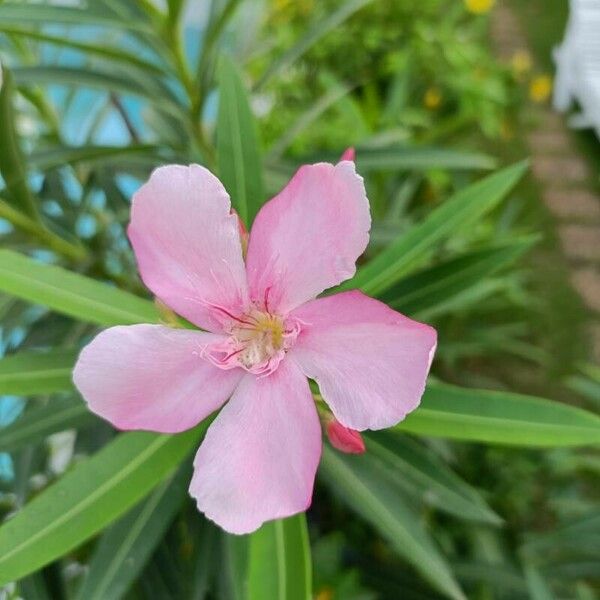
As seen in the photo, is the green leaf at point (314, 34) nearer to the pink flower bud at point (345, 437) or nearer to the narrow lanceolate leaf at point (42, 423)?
the narrow lanceolate leaf at point (42, 423)

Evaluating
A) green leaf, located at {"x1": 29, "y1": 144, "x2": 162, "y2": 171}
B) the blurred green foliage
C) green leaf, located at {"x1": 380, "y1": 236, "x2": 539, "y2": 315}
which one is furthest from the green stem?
green leaf, located at {"x1": 380, "y1": 236, "x2": 539, "y2": 315}

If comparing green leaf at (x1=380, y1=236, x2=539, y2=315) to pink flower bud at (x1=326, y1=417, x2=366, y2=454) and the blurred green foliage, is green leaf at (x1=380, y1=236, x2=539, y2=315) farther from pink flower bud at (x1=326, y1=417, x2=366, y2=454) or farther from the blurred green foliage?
pink flower bud at (x1=326, y1=417, x2=366, y2=454)

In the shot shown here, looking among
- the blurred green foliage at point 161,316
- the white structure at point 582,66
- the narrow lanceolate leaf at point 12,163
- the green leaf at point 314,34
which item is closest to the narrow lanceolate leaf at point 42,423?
the blurred green foliage at point 161,316

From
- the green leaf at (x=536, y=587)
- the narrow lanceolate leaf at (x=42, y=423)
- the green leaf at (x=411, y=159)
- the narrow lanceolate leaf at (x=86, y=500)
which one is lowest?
the green leaf at (x=536, y=587)

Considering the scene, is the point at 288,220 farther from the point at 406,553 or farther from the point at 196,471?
the point at 406,553

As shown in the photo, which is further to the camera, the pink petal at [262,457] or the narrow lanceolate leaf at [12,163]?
the narrow lanceolate leaf at [12,163]

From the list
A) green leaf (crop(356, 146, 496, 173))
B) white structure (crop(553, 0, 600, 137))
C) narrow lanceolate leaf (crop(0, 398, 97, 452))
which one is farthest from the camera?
white structure (crop(553, 0, 600, 137))
